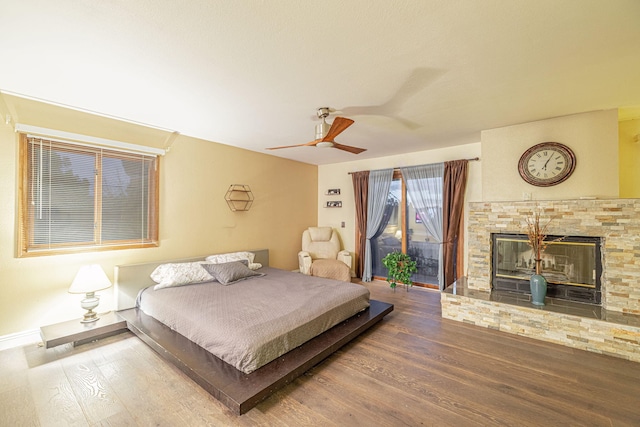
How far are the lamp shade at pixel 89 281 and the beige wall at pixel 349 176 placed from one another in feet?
13.9

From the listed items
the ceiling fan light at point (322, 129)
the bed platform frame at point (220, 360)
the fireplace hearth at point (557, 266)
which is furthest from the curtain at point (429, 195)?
the ceiling fan light at point (322, 129)

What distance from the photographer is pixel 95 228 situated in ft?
10.4

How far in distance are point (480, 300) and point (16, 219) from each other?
5.24 meters

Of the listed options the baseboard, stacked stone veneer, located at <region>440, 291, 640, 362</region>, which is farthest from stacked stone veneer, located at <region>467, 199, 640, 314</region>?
the baseboard

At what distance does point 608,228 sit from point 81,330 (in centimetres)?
572

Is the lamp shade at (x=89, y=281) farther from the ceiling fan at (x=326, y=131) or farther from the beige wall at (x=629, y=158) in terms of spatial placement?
the beige wall at (x=629, y=158)

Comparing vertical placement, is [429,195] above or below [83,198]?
above

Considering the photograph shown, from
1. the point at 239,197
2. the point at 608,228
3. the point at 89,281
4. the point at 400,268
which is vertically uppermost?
the point at 239,197

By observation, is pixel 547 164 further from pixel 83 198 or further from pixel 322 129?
pixel 83 198

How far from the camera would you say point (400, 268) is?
4637mm

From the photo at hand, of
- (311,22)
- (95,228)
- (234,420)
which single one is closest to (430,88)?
(311,22)

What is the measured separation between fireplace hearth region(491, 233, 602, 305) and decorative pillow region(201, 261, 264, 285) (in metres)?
3.51

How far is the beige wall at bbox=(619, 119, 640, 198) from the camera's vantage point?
3.29 metres

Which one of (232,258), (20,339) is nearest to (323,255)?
(232,258)
